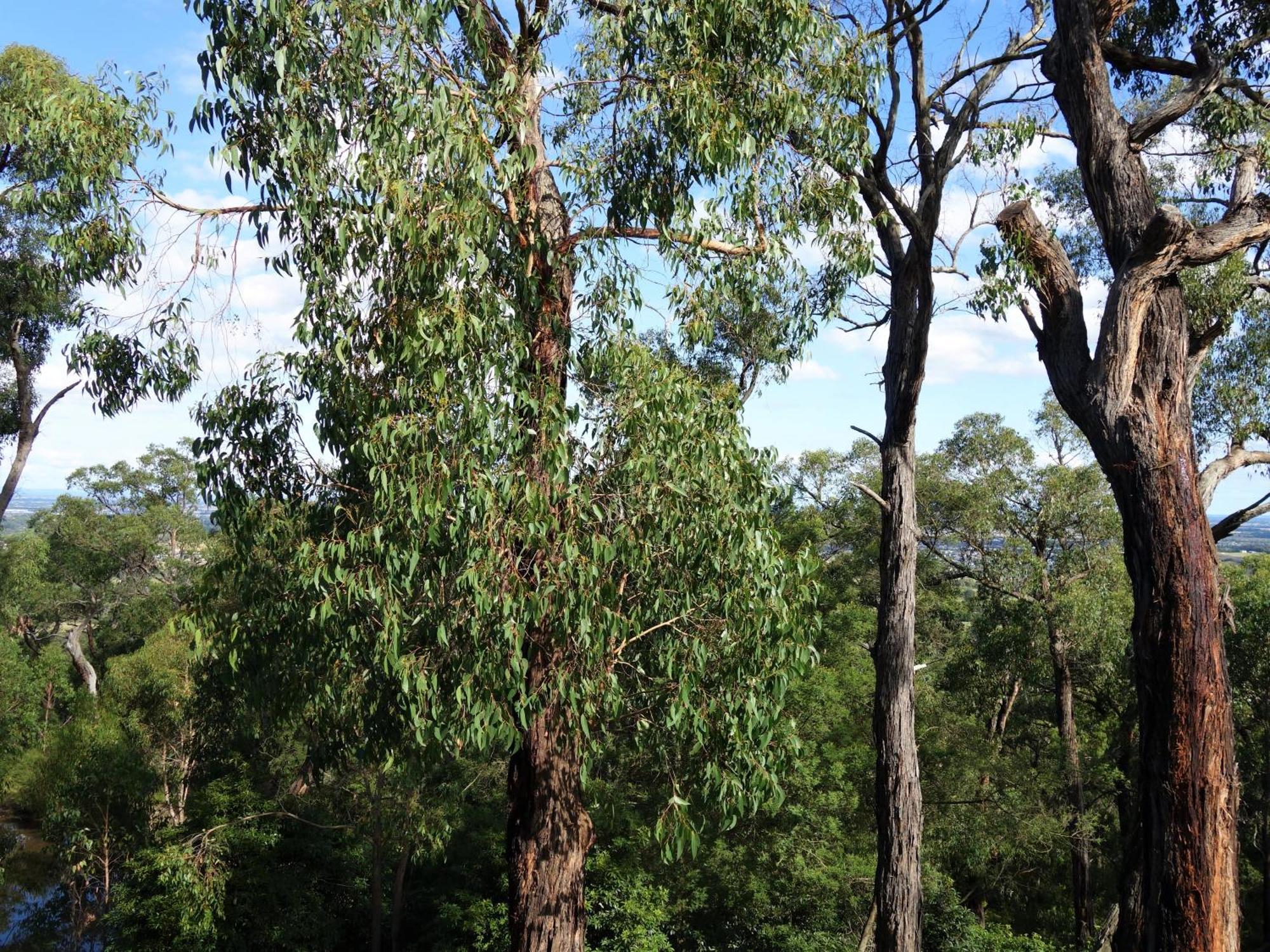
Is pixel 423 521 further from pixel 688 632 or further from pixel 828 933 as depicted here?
pixel 828 933

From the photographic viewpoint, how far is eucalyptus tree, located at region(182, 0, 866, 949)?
471 cm

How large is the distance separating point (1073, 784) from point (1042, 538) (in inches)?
141

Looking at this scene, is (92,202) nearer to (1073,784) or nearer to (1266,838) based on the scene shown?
(1073,784)

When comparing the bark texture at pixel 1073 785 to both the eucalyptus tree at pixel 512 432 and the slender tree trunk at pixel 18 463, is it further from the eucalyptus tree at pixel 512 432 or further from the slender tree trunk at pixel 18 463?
the slender tree trunk at pixel 18 463

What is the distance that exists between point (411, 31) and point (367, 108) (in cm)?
45

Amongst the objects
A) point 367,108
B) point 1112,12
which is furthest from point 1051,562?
point 367,108

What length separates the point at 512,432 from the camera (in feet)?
15.6

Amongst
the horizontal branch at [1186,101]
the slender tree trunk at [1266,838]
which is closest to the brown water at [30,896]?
the horizontal branch at [1186,101]

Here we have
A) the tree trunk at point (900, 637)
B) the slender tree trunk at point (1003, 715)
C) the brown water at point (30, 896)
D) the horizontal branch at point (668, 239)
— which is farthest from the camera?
the slender tree trunk at point (1003, 715)

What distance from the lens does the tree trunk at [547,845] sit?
214 inches

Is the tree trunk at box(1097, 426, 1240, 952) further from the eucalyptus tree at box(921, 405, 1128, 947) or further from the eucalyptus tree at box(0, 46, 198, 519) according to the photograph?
the eucalyptus tree at box(921, 405, 1128, 947)

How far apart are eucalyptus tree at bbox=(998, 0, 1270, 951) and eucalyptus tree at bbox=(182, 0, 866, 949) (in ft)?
5.19

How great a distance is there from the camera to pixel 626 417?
501 cm

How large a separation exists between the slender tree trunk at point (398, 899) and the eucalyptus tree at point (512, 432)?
816 cm
